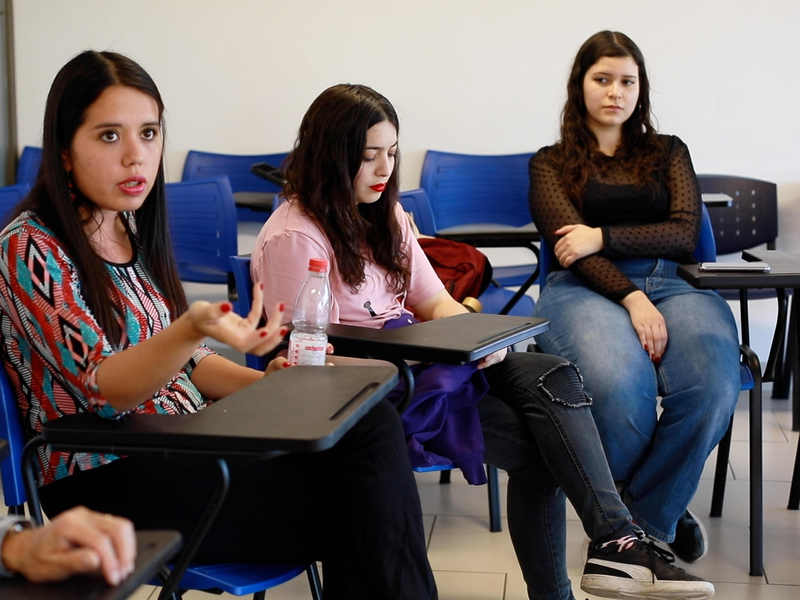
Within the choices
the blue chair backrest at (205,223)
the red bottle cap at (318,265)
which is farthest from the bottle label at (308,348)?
the blue chair backrest at (205,223)

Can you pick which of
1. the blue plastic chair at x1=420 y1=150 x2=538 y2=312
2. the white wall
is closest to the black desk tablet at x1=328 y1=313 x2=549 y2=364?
the blue plastic chair at x1=420 y1=150 x2=538 y2=312

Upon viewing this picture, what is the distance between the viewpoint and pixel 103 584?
0.76 meters

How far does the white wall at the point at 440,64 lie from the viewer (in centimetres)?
383

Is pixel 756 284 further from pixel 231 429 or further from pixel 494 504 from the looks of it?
pixel 231 429

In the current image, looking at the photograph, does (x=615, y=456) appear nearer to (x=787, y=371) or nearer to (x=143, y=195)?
(x=143, y=195)

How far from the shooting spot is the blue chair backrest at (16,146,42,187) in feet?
13.3

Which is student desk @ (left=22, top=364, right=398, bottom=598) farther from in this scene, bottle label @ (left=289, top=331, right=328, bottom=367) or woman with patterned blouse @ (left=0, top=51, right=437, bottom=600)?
bottle label @ (left=289, top=331, right=328, bottom=367)

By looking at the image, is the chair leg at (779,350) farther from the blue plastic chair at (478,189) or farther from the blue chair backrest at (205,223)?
the blue chair backrest at (205,223)

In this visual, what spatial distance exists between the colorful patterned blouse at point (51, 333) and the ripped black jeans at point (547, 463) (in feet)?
2.26

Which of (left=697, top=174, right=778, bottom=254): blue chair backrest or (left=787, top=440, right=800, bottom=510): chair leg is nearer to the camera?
(left=787, top=440, right=800, bottom=510): chair leg

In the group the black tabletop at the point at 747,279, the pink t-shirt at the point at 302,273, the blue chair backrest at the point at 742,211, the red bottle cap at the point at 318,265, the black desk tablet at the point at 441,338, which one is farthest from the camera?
the blue chair backrest at the point at 742,211

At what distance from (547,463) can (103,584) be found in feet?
3.85

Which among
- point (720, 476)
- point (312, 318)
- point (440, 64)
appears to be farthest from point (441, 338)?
point (440, 64)

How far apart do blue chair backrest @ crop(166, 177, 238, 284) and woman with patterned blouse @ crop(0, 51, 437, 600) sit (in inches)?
69.9
